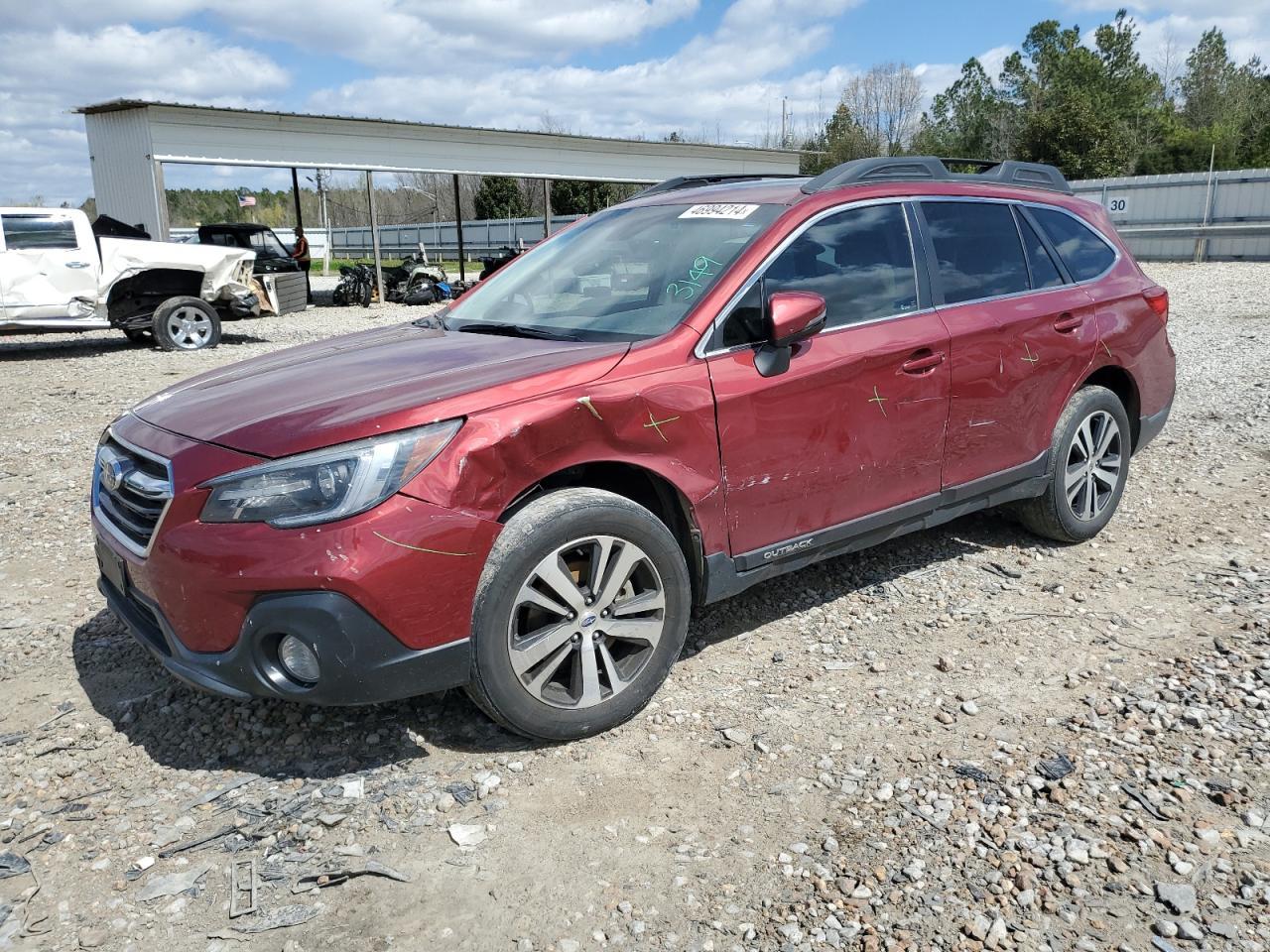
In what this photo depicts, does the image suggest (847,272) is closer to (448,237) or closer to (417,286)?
(417,286)

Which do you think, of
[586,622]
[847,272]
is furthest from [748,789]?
[847,272]

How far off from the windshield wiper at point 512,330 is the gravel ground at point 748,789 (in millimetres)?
1368

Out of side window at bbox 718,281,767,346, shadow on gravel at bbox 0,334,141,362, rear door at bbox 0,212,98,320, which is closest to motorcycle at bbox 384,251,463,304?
shadow on gravel at bbox 0,334,141,362

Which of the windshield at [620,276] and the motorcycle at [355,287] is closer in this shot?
the windshield at [620,276]

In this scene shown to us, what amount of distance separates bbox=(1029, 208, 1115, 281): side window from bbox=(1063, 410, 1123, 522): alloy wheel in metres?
0.72

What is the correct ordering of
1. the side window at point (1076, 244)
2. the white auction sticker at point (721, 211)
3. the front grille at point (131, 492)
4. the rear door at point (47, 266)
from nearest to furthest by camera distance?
the front grille at point (131, 492) < the white auction sticker at point (721, 211) < the side window at point (1076, 244) < the rear door at point (47, 266)

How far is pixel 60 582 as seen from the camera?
481 centimetres

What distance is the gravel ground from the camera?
2473 mm

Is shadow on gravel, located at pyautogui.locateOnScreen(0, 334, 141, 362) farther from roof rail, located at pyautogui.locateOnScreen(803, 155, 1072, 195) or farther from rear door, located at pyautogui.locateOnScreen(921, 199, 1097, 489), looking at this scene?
rear door, located at pyautogui.locateOnScreen(921, 199, 1097, 489)

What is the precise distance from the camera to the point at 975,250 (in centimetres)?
443

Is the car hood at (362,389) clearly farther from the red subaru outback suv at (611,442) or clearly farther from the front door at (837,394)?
the front door at (837,394)

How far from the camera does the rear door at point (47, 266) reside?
12.3 m

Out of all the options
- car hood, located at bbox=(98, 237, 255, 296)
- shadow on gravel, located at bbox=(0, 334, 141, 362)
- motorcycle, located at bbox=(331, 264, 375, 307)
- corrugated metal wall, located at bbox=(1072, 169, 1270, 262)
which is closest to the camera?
car hood, located at bbox=(98, 237, 255, 296)

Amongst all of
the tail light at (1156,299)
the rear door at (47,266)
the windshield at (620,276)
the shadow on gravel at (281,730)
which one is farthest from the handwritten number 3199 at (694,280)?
the rear door at (47,266)
